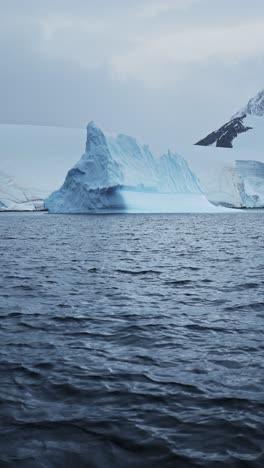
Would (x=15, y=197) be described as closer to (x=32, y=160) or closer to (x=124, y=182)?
(x=32, y=160)

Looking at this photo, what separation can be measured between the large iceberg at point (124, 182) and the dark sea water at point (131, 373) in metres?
29.0

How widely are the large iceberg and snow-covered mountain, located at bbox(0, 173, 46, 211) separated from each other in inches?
536

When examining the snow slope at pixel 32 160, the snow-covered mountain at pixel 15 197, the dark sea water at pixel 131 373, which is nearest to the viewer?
the dark sea water at pixel 131 373

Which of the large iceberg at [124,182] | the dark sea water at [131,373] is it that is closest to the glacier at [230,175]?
the large iceberg at [124,182]

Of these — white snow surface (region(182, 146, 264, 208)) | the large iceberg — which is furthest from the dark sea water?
white snow surface (region(182, 146, 264, 208))

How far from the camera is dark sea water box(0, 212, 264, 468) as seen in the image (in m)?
3.35

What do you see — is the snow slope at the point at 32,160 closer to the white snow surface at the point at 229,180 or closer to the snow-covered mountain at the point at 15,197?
the snow-covered mountain at the point at 15,197

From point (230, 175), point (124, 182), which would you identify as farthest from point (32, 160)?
point (124, 182)

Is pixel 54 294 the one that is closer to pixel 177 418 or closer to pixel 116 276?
pixel 116 276

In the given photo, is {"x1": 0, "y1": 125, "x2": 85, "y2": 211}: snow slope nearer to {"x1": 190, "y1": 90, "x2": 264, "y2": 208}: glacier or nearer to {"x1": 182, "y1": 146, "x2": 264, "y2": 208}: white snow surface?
{"x1": 182, "y1": 146, "x2": 264, "y2": 208}: white snow surface

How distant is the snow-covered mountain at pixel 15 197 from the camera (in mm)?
58062

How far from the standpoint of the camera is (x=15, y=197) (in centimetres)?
5850

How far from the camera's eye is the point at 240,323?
21.4 ft

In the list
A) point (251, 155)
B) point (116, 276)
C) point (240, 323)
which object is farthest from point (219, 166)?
point (240, 323)
